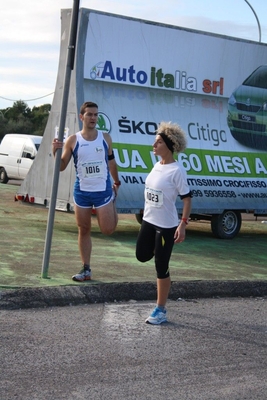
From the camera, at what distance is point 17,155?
27.9 m

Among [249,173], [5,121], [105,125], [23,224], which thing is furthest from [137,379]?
[5,121]

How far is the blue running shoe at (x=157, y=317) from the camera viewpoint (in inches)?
286

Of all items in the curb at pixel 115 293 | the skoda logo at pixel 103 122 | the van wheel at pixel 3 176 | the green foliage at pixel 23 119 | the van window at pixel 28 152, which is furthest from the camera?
the green foliage at pixel 23 119

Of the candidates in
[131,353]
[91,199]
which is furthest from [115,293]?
[131,353]

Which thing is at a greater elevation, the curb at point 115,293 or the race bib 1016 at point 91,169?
the race bib 1016 at point 91,169

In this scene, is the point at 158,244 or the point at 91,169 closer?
the point at 158,244

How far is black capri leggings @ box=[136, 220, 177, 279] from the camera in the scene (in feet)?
24.2

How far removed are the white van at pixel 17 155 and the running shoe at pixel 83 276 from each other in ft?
61.1

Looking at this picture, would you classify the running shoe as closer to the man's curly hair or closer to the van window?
the man's curly hair

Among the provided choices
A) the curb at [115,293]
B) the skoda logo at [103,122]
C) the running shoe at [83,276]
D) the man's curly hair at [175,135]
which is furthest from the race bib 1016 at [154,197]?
the skoda logo at [103,122]

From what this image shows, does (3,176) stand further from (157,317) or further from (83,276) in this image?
(157,317)

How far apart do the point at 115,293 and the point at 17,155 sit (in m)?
20.1

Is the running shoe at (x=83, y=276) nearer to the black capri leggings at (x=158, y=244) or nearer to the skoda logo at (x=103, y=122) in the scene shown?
the black capri leggings at (x=158, y=244)

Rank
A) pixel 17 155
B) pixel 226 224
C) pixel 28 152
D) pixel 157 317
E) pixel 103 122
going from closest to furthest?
pixel 157 317 → pixel 103 122 → pixel 226 224 → pixel 28 152 → pixel 17 155
